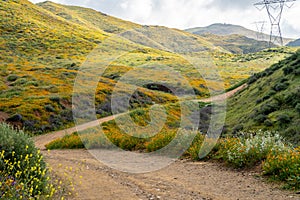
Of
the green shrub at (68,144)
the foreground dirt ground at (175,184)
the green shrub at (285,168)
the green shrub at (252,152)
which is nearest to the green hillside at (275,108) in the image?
the green shrub at (252,152)

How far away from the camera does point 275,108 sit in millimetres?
21453

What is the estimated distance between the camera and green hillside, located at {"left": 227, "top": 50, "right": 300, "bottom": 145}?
18438 millimetres

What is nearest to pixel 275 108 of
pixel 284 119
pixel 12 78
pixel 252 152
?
pixel 284 119

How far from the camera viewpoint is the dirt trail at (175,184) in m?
6.86

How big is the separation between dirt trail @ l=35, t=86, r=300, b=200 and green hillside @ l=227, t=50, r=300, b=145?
25.6 ft

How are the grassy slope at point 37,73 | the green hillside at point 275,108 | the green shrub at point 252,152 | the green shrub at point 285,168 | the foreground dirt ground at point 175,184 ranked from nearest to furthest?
the foreground dirt ground at point 175,184 → the green shrub at point 285,168 → the green shrub at point 252,152 → the green hillside at point 275,108 → the grassy slope at point 37,73

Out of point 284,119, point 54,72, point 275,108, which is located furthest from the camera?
point 54,72

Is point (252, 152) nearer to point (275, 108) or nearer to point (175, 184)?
point (175, 184)

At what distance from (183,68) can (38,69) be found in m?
36.7

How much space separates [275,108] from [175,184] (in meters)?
15.6

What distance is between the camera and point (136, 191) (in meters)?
7.20

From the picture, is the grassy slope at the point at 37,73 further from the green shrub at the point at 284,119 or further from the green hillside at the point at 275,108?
the green shrub at the point at 284,119

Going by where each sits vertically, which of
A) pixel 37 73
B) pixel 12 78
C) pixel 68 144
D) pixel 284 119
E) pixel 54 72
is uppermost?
pixel 54 72

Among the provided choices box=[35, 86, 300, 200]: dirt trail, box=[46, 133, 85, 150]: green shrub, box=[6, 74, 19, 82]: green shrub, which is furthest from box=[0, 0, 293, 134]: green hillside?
box=[35, 86, 300, 200]: dirt trail
